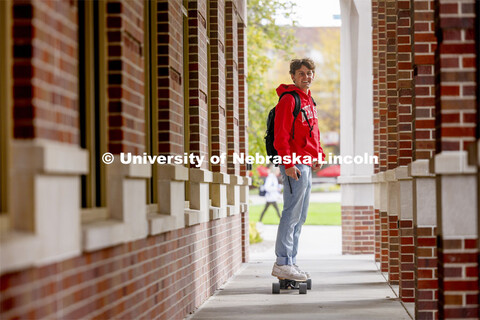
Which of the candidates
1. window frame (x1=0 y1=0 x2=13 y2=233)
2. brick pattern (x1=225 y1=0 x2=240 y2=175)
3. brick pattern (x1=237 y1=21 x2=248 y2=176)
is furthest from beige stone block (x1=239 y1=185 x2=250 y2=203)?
window frame (x1=0 y1=0 x2=13 y2=233)

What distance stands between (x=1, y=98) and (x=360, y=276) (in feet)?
24.7

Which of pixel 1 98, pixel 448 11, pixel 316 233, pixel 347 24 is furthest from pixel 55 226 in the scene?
pixel 316 233

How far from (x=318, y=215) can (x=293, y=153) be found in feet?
82.3

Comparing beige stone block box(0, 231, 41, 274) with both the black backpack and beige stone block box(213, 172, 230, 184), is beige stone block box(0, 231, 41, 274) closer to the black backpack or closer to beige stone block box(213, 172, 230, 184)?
the black backpack

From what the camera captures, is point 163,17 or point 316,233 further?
point 316,233

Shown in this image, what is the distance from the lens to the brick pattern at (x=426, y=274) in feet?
20.6

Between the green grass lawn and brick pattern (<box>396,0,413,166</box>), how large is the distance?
2074cm

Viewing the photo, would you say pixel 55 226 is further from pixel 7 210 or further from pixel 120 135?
pixel 120 135

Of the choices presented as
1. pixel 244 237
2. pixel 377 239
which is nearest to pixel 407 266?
pixel 377 239

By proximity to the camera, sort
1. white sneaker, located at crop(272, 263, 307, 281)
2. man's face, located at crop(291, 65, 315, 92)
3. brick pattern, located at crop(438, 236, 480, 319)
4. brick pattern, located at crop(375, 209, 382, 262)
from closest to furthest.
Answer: brick pattern, located at crop(438, 236, 480, 319) < white sneaker, located at crop(272, 263, 307, 281) < man's face, located at crop(291, 65, 315, 92) < brick pattern, located at crop(375, 209, 382, 262)

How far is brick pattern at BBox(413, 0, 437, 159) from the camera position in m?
6.25

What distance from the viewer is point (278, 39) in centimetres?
2384

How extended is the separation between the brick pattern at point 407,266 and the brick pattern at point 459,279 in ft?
9.11

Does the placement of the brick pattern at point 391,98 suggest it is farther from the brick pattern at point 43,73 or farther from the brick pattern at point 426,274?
the brick pattern at point 43,73
